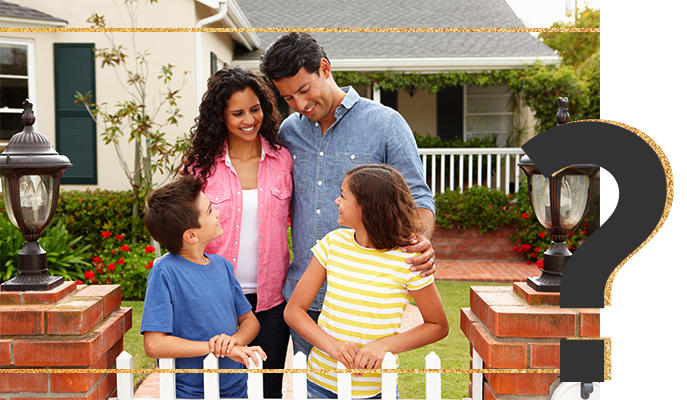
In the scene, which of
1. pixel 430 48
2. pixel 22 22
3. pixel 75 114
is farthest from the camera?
pixel 430 48

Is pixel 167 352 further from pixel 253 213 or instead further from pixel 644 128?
pixel 644 128

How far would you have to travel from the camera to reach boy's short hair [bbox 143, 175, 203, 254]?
1676 mm

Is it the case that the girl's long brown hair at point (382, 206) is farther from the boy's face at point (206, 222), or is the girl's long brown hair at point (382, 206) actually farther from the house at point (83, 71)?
the house at point (83, 71)

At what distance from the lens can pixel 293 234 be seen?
199 cm

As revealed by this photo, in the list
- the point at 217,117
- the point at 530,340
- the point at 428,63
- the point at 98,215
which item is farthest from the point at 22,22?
the point at 530,340

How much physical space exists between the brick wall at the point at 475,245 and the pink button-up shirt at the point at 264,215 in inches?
209

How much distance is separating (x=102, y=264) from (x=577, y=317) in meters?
4.82

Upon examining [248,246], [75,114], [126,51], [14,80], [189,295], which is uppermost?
[126,51]

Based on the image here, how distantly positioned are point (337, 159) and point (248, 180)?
0.35 m

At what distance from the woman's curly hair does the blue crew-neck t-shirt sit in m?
0.36

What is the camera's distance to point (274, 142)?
6.57 ft

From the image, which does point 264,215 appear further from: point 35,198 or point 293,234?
point 35,198

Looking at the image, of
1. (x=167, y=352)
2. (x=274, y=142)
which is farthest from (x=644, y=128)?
(x=167, y=352)

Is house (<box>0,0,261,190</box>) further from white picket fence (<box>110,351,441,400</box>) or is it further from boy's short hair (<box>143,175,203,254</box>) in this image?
white picket fence (<box>110,351,441,400</box>)
